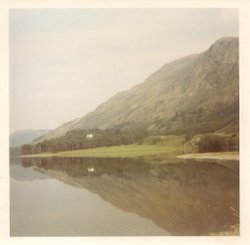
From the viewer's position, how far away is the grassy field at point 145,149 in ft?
3.47

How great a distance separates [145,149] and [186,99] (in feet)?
0.57

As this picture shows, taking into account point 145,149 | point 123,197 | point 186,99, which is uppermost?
point 186,99

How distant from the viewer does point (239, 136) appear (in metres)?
1.06

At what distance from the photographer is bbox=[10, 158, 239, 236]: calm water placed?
3.46 ft

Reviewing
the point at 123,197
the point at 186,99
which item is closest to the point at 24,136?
the point at 123,197

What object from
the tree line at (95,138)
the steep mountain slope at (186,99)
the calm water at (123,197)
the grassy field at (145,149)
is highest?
the steep mountain slope at (186,99)

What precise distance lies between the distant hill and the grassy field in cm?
5

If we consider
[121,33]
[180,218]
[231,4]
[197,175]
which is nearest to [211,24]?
[231,4]

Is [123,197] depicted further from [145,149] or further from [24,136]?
[24,136]

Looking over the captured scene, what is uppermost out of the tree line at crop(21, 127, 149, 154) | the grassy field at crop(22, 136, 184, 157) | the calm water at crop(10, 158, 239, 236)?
the tree line at crop(21, 127, 149, 154)

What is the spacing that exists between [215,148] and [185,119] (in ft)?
0.36

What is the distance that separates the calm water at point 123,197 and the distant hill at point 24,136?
0.17 ft

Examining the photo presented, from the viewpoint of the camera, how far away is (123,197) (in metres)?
1.05

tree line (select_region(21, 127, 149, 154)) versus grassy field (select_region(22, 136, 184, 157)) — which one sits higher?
tree line (select_region(21, 127, 149, 154))
